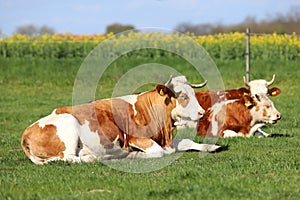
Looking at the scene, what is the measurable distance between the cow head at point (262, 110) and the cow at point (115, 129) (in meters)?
2.50

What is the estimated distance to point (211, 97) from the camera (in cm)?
1300

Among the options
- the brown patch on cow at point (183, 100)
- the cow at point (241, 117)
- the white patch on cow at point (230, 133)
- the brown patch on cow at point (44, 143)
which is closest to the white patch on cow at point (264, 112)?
the cow at point (241, 117)

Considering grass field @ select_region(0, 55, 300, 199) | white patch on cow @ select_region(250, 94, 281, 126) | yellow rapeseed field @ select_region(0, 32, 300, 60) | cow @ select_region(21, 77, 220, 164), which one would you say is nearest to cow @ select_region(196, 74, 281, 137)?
white patch on cow @ select_region(250, 94, 281, 126)

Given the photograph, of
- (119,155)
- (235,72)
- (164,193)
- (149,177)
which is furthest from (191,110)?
(235,72)

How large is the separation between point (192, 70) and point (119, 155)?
16.2m

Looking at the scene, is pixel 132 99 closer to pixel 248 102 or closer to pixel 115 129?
pixel 115 129

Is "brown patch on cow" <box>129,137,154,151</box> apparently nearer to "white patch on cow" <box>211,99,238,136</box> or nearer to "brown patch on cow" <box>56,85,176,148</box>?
"brown patch on cow" <box>56,85,176,148</box>

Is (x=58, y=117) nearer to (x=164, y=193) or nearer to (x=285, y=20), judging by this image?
(x=164, y=193)

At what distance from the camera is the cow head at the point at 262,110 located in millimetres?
12375

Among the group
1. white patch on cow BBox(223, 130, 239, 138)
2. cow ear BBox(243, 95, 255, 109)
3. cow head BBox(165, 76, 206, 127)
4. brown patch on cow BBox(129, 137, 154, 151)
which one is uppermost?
cow head BBox(165, 76, 206, 127)

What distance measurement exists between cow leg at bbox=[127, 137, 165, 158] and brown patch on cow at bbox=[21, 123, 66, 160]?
3.46ft

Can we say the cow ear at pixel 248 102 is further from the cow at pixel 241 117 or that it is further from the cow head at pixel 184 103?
the cow head at pixel 184 103

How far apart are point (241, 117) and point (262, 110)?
1.27 feet

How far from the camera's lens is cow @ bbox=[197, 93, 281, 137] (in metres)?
12.4
